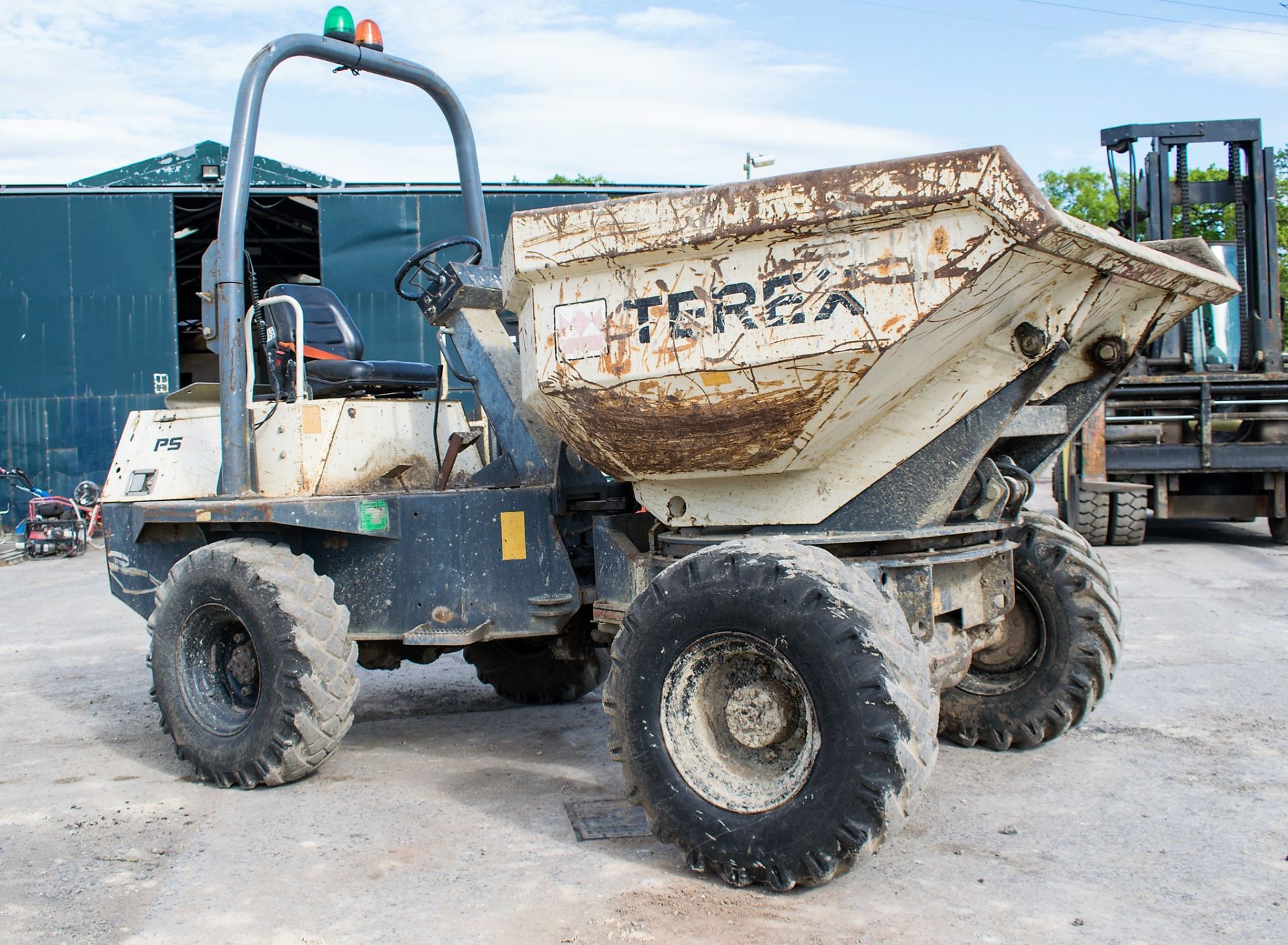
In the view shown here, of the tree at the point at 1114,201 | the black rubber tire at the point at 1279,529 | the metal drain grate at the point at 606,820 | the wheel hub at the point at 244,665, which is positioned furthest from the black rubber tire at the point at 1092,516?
the tree at the point at 1114,201

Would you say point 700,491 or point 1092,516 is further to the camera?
point 1092,516

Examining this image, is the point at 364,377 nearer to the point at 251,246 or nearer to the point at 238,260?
the point at 238,260

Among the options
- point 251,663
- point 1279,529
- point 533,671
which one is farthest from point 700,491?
point 1279,529

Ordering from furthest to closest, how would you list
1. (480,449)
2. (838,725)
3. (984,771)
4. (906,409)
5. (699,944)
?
(480,449) < (984,771) < (906,409) < (838,725) < (699,944)

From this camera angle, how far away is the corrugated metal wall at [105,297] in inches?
623

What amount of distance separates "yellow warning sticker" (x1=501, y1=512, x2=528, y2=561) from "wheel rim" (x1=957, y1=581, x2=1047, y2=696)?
5.87 ft

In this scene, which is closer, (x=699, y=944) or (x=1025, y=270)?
(x=699, y=944)

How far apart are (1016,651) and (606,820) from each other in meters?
1.77

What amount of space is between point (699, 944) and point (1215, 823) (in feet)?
6.04

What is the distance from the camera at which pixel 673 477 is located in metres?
3.69

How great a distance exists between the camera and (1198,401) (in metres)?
10.8

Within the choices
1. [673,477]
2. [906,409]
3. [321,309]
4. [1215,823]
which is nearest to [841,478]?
[906,409]

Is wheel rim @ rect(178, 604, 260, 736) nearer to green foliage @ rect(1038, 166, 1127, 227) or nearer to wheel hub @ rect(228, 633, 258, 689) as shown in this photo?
wheel hub @ rect(228, 633, 258, 689)

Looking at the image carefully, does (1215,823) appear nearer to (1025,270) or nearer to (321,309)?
(1025,270)
